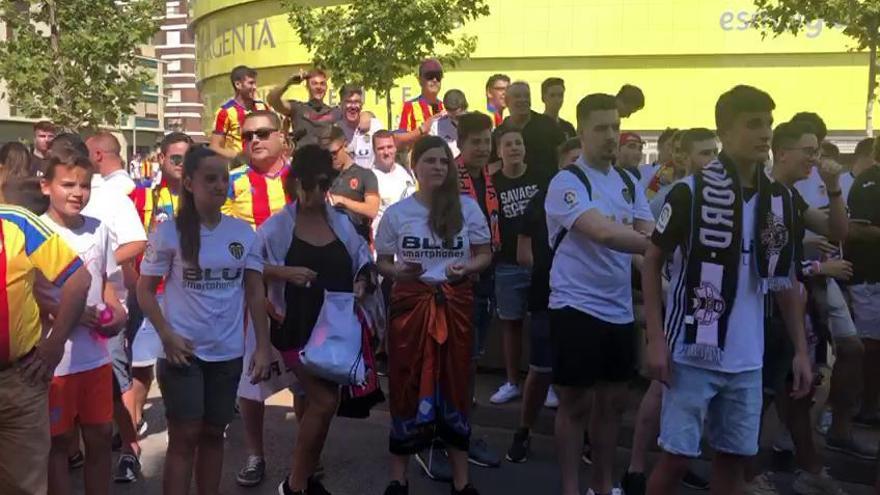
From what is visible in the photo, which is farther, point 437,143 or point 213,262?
point 437,143

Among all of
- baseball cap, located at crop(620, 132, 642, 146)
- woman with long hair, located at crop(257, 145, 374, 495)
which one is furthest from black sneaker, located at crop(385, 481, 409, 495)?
baseball cap, located at crop(620, 132, 642, 146)

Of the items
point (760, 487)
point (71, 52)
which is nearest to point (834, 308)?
point (760, 487)

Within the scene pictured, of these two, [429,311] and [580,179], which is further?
[429,311]

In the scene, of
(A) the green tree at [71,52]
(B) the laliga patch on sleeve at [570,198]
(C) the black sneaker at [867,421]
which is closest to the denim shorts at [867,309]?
(C) the black sneaker at [867,421]

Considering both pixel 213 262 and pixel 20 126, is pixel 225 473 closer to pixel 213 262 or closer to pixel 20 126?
pixel 213 262

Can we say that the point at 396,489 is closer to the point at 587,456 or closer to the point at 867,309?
the point at 587,456

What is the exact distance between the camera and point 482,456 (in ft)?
18.5

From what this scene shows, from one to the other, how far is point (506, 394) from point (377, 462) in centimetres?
128

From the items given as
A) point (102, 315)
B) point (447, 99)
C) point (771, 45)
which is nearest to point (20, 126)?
point (771, 45)

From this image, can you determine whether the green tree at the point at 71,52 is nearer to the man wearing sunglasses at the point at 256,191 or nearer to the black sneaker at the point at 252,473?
the man wearing sunglasses at the point at 256,191

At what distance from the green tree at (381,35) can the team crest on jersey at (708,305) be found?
603 inches

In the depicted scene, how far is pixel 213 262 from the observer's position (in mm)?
4301

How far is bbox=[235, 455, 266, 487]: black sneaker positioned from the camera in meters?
5.33

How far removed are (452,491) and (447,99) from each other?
4498 mm
